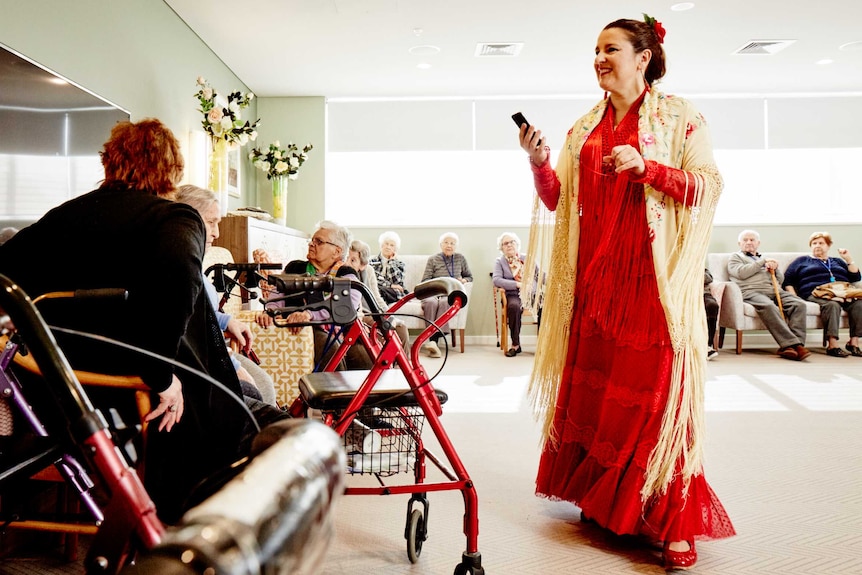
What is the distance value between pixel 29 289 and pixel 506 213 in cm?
677

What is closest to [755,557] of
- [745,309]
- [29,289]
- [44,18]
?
[29,289]

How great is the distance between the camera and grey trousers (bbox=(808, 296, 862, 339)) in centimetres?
667

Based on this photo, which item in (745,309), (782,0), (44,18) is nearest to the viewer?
(44,18)

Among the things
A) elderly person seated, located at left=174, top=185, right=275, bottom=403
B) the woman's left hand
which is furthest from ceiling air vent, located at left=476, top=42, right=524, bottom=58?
the woman's left hand

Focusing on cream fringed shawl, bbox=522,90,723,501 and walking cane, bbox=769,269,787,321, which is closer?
cream fringed shawl, bbox=522,90,723,501

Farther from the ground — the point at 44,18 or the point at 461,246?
the point at 44,18

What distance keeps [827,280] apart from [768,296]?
63cm

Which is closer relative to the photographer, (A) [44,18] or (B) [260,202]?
(A) [44,18]

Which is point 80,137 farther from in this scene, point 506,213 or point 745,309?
point 745,309

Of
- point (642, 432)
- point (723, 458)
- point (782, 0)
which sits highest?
point (782, 0)

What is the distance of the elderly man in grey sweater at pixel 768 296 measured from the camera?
6523mm

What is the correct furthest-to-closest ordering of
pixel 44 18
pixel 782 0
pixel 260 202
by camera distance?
pixel 260 202
pixel 782 0
pixel 44 18

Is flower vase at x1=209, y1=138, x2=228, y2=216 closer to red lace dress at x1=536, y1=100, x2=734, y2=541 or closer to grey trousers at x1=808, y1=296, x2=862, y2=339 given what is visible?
red lace dress at x1=536, y1=100, x2=734, y2=541

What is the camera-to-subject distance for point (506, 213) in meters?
7.92
